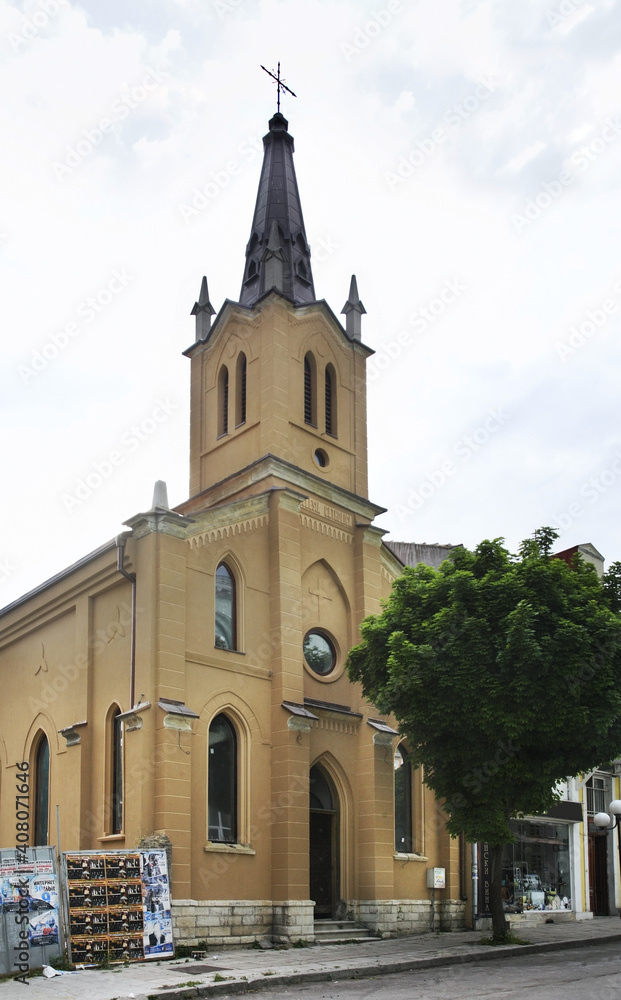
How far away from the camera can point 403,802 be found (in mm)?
25672

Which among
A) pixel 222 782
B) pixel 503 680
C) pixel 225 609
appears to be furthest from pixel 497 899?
pixel 225 609

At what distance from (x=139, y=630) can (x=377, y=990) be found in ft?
30.6

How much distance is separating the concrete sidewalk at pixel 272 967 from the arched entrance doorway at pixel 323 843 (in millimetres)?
1640

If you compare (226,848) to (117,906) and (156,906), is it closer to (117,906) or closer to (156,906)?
(156,906)

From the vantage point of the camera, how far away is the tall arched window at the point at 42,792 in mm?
24391

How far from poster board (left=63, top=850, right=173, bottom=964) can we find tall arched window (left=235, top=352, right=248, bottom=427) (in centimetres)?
1294

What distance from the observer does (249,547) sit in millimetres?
23500

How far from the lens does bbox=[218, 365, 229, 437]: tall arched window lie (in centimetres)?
2820

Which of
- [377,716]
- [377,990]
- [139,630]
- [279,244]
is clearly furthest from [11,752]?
[279,244]

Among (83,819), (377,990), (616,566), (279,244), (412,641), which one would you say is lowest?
(377,990)

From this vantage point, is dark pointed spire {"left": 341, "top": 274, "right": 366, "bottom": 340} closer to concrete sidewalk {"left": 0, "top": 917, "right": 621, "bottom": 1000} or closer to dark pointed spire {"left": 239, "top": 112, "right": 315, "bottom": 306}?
dark pointed spire {"left": 239, "top": 112, "right": 315, "bottom": 306}

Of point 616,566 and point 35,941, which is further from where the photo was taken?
point 616,566

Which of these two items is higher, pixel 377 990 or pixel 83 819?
pixel 83 819

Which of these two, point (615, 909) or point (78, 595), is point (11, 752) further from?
point (615, 909)
